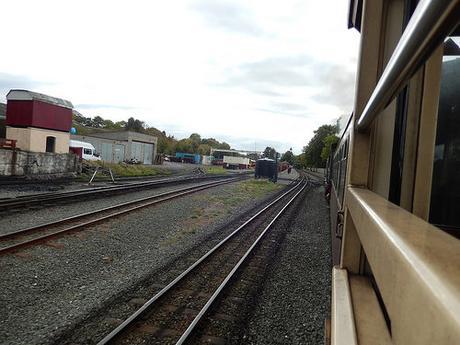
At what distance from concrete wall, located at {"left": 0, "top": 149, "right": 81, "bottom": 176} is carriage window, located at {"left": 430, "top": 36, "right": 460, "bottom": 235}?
2433 cm

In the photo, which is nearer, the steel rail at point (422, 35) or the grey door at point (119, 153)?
the steel rail at point (422, 35)

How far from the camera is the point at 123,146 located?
169 ft

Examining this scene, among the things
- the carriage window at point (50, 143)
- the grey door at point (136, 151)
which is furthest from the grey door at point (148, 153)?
the carriage window at point (50, 143)

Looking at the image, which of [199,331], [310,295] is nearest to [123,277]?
[199,331]

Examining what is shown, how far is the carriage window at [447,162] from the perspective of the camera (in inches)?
96.9

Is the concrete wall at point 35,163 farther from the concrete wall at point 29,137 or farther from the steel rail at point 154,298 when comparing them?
the steel rail at point 154,298

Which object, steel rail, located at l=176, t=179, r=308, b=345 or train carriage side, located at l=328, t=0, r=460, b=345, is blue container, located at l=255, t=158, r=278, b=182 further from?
train carriage side, located at l=328, t=0, r=460, b=345

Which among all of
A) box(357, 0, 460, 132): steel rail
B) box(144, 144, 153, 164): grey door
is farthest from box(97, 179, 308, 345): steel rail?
box(144, 144, 153, 164): grey door

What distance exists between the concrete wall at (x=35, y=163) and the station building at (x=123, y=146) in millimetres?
20816

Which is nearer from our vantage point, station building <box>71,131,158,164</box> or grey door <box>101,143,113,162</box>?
station building <box>71,131,158,164</box>

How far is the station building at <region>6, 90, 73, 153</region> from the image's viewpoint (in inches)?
1131

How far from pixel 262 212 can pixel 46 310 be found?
454 inches

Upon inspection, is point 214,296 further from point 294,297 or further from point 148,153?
point 148,153

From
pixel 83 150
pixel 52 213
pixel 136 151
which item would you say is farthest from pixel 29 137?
pixel 136 151
